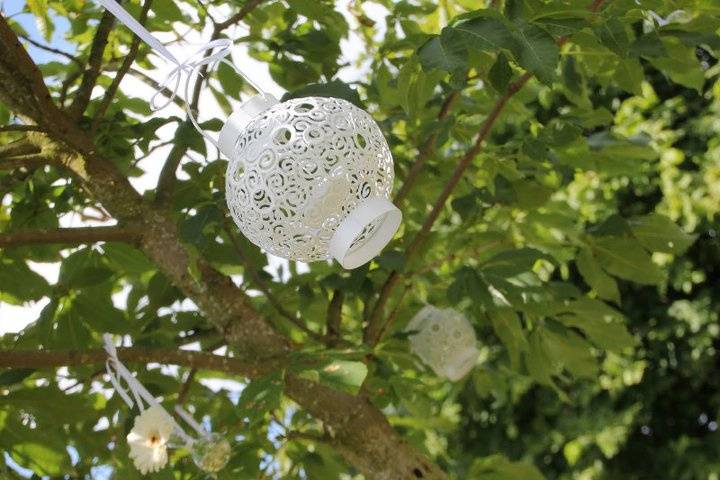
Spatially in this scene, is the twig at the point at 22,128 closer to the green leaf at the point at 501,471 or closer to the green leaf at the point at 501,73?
the green leaf at the point at 501,73

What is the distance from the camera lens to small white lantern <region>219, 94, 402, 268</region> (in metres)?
0.86

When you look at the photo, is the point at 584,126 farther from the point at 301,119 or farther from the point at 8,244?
the point at 8,244

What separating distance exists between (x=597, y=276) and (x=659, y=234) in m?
0.10

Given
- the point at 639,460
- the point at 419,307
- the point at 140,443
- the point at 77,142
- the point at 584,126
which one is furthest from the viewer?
the point at 639,460

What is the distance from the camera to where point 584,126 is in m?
1.23

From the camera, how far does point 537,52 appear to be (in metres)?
0.87

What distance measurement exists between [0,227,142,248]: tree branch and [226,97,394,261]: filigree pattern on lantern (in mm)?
261

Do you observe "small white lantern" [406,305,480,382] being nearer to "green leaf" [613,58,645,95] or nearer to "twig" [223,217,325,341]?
"twig" [223,217,325,341]

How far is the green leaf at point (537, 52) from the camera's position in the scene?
85 cm

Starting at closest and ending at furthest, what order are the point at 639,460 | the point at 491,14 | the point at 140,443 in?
the point at 491,14 < the point at 140,443 < the point at 639,460

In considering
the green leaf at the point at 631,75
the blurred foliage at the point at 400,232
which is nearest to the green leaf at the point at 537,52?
the blurred foliage at the point at 400,232

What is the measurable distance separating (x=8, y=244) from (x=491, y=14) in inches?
21.6

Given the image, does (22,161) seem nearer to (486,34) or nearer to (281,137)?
(281,137)

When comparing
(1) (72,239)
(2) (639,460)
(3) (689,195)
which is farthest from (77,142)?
(2) (639,460)
